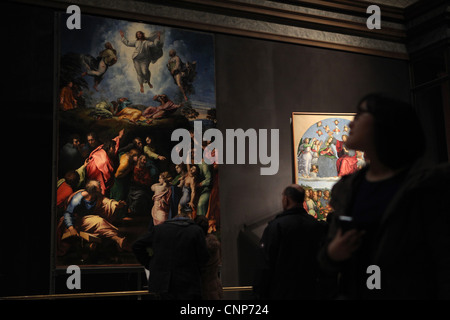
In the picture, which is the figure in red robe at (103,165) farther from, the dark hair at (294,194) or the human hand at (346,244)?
the human hand at (346,244)

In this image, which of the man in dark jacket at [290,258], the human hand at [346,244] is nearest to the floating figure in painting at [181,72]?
the man in dark jacket at [290,258]

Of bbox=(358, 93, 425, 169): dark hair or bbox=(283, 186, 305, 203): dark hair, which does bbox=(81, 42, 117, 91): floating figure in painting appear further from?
bbox=(358, 93, 425, 169): dark hair

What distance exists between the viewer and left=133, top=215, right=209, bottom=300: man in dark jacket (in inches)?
243

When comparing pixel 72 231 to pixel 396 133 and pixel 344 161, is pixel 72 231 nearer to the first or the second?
pixel 344 161

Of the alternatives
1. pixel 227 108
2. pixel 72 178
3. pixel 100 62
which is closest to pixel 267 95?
pixel 227 108

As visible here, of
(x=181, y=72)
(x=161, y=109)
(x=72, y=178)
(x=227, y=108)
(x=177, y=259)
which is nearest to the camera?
(x=177, y=259)

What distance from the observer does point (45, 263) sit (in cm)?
898

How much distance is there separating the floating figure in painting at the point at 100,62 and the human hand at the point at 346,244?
27.2ft

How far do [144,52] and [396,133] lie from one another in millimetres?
8676

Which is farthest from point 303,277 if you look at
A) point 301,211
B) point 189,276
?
point 189,276

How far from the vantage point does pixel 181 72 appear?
1062cm
